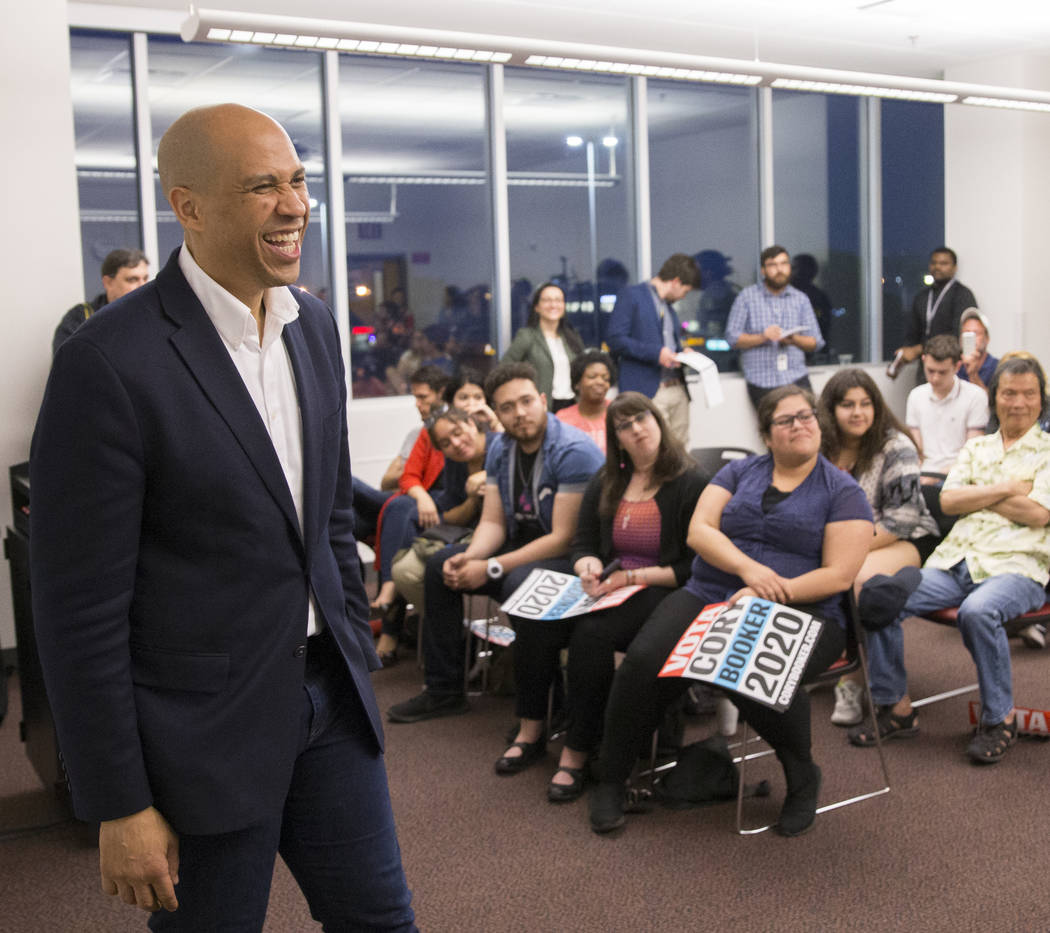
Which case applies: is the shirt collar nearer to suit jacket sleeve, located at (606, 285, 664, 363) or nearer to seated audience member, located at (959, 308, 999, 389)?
suit jacket sleeve, located at (606, 285, 664, 363)

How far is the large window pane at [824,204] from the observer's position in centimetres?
845

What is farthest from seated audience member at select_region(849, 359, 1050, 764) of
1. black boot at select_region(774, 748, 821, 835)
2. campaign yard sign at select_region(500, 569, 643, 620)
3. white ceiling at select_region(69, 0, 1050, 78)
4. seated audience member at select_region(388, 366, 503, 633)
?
white ceiling at select_region(69, 0, 1050, 78)

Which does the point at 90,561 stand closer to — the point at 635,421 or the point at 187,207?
the point at 187,207

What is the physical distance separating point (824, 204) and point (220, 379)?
815cm

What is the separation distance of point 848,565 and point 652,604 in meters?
0.60

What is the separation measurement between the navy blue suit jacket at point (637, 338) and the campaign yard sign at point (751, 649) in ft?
13.3

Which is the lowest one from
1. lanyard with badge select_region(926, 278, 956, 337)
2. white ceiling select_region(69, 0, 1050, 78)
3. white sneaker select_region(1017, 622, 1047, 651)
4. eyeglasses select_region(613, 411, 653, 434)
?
white sneaker select_region(1017, 622, 1047, 651)

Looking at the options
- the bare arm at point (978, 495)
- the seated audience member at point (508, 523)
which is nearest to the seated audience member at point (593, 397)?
the seated audience member at point (508, 523)

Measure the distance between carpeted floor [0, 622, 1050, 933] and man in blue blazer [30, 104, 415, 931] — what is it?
1.39 metres

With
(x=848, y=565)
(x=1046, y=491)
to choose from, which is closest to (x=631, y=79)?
(x=1046, y=491)

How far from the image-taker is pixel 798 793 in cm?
303

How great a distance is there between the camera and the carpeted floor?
254 centimetres

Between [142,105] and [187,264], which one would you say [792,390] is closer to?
[187,264]

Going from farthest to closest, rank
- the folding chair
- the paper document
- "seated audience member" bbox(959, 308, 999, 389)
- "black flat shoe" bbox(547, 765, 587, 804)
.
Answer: "seated audience member" bbox(959, 308, 999, 389)
the paper document
"black flat shoe" bbox(547, 765, 587, 804)
the folding chair
